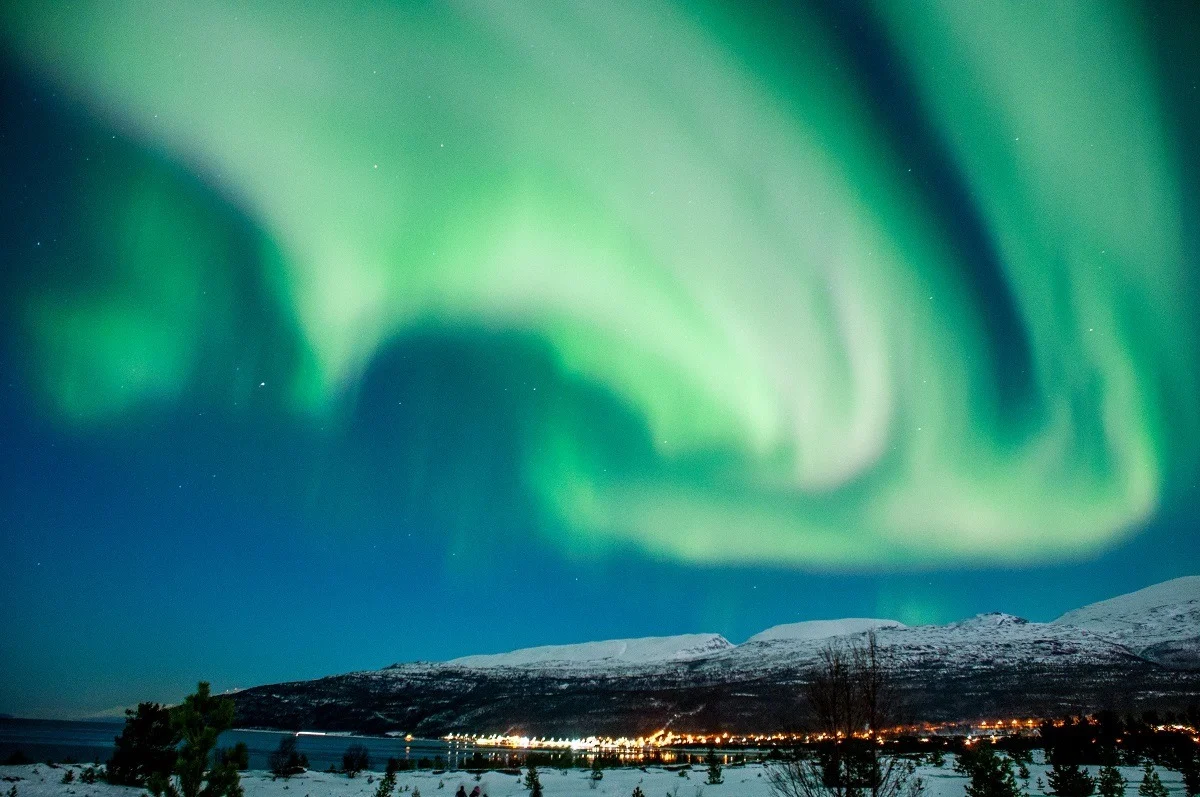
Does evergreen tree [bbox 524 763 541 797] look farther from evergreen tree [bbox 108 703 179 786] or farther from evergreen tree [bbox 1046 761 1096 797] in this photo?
evergreen tree [bbox 1046 761 1096 797]

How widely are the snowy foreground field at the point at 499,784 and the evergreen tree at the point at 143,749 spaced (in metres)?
1.48

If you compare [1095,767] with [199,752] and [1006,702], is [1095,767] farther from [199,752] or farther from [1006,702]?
[1006,702]

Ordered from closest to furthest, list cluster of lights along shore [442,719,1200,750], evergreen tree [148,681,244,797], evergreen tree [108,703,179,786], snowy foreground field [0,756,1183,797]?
evergreen tree [148,681,244,797] < snowy foreground field [0,756,1183,797] < evergreen tree [108,703,179,786] < cluster of lights along shore [442,719,1200,750]

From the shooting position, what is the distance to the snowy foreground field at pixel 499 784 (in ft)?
111

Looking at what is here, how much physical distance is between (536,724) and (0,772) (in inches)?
6229

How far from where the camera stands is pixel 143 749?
36469 millimetres

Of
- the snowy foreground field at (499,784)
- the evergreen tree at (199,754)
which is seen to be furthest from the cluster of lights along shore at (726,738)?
the evergreen tree at (199,754)

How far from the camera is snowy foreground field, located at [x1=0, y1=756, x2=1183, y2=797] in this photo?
111ft

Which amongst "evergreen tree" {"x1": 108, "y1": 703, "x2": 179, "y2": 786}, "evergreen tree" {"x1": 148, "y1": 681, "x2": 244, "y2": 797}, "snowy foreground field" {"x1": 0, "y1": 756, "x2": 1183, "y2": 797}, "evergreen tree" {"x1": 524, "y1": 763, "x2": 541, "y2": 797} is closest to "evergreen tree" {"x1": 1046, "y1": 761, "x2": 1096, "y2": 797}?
"snowy foreground field" {"x1": 0, "y1": 756, "x2": 1183, "y2": 797}

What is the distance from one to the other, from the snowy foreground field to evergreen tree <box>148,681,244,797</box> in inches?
807

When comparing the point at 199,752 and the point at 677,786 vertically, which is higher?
the point at 199,752

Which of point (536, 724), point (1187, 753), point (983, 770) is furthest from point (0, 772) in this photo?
point (536, 724)

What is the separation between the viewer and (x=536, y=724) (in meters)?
181

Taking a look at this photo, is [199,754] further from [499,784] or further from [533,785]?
[499,784]
